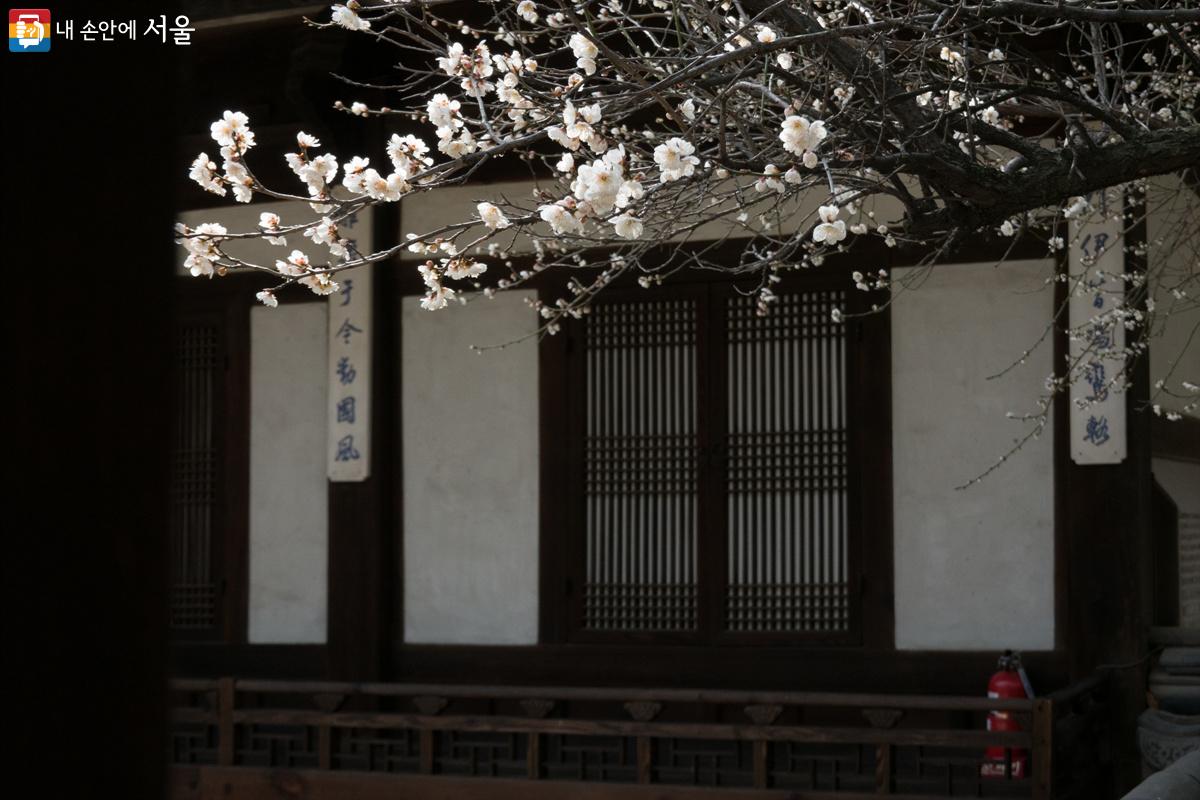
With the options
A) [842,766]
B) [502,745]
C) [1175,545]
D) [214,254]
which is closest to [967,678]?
[842,766]

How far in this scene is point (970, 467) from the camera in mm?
7285

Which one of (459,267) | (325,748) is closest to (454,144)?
(459,267)

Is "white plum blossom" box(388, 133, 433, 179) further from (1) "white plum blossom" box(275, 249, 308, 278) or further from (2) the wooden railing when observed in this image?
(2) the wooden railing

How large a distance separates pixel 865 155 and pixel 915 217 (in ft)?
1.21

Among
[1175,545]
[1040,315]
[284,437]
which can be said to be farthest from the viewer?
[284,437]

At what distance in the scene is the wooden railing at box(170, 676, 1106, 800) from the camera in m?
6.43

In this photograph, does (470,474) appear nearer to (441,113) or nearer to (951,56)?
(951,56)

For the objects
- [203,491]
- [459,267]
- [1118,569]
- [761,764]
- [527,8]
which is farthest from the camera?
[203,491]

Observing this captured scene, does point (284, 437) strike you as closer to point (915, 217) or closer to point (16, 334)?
point (915, 217)

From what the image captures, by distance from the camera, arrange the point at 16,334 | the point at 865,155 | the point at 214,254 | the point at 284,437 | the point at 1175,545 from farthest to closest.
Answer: the point at 284,437 < the point at 1175,545 < the point at 214,254 < the point at 865,155 < the point at 16,334

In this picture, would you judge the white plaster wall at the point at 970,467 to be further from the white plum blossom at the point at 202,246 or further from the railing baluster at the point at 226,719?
the white plum blossom at the point at 202,246

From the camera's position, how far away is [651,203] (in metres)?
4.30

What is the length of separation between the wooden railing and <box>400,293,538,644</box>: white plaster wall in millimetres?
495

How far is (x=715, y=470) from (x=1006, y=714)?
6.27ft
